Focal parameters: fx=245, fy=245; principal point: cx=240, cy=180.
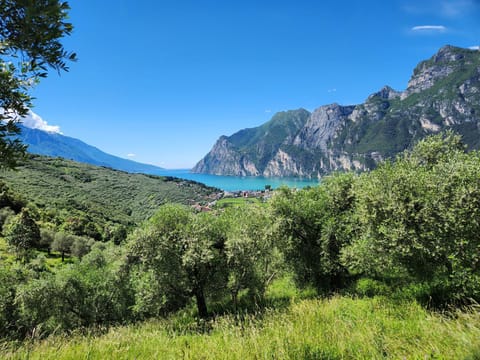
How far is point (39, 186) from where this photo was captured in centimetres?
17225

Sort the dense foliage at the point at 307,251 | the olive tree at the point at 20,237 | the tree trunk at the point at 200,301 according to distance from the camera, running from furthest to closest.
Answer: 1. the olive tree at the point at 20,237
2. the tree trunk at the point at 200,301
3. the dense foliage at the point at 307,251

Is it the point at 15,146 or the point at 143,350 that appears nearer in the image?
the point at 15,146

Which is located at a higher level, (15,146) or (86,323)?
(15,146)

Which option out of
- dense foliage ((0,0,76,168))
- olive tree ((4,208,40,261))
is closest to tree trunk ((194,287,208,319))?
dense foliage ((0,0,76,168))

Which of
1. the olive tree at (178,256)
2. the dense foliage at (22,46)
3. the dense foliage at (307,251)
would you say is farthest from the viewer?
the olive tree at (178,256)

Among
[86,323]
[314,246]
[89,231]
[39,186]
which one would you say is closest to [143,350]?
[314,246]

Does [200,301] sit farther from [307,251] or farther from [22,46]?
[22,46]

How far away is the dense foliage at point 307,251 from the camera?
12352 millimetres

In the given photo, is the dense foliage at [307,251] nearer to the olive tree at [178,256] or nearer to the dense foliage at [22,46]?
the olive tree at [178,256]

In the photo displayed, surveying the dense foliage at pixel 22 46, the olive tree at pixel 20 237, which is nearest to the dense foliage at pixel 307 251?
the dense foliage at pixel 22 46

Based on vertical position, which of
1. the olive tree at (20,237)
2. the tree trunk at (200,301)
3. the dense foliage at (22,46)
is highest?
the dense foliage at (22,46)

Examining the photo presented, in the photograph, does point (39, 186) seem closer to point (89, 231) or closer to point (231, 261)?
point (89, 231)

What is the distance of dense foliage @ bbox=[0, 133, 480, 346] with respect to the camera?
1235 centimetres

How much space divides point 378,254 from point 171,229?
45.1 ft
